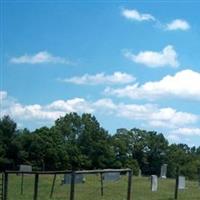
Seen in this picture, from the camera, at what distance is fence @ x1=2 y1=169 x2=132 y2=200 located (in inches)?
777

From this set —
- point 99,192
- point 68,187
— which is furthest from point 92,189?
point 99,192

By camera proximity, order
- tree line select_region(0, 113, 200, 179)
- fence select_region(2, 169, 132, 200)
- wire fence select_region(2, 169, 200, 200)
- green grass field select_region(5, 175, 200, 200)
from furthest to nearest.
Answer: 1. tree line select_region(0, 113, 200, 179)
2. green grass field select_region(5, 175, 200, 200)
3. fence select_region(2, 169, 132, 200)
4. wire fence select_region(2, 169, 200, 200)

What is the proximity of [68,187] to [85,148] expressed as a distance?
99250 millimetres

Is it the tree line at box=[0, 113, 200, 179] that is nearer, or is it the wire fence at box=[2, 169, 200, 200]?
the wire fence at box=[2, 169, 200, 200]

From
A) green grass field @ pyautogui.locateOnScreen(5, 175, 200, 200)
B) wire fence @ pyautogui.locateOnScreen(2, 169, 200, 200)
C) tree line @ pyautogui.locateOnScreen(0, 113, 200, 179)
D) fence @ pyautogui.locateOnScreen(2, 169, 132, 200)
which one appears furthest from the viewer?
tree line @ pyautogui.locateOnScreen(0, 113, 200, 179)

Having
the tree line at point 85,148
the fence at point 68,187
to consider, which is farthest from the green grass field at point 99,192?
the tree line at point 85,148

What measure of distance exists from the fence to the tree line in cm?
6694

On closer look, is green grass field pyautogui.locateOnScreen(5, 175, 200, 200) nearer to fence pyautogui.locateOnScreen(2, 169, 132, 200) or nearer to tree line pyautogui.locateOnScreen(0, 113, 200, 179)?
fence pyautogui.locateOnScreen(2, 169, 132, 200)

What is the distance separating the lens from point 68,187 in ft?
119

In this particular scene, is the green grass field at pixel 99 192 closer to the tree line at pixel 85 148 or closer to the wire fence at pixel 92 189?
the wire fence at pixel 92 189

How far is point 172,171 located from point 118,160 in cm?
1269

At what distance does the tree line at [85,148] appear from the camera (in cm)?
11862

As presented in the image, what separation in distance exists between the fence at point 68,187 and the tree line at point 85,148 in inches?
2635

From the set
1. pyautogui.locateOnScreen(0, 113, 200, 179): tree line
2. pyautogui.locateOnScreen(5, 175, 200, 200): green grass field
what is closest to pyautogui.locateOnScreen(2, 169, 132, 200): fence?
pyautogui.locateOnScreen(5, 175, 200, 200): green grass field
